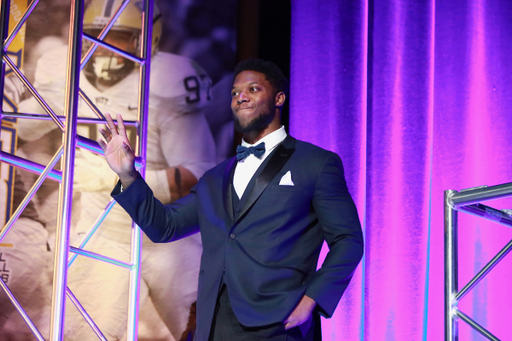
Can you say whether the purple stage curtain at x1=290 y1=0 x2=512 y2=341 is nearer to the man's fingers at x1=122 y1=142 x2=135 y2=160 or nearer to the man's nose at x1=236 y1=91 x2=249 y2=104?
the man's nose at x1=236 y1=91 x2=249 y2=104

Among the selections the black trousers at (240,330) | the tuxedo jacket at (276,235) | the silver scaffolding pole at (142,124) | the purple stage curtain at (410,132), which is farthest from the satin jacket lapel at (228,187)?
the purple stage curtain at (410,132)

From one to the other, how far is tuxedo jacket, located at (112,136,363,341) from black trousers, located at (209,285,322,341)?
0.03 m

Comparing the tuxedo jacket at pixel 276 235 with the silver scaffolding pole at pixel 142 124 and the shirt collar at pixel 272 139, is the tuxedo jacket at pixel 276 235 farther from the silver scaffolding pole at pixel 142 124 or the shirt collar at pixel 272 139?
the silver scaffolding pole at pixel 142 124

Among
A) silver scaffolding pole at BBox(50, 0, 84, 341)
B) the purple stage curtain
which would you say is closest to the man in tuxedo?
silver scaffolding pole at BBox(50, 0, 84, 341)

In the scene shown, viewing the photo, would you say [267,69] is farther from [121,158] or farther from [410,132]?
[410,132]

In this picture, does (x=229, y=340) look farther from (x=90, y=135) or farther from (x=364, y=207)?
(x=90, y=135)

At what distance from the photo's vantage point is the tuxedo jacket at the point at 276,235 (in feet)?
4.55

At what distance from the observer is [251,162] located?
1.68m

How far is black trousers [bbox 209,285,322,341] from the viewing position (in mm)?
1370

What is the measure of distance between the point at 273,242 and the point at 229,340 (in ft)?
1.04

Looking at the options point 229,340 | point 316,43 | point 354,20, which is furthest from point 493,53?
point 229,340

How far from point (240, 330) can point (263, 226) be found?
31cm

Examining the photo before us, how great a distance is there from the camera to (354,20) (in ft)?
8.83

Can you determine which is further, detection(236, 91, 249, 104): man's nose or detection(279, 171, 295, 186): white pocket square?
detection(236, 91, 249, 104): man's nose
